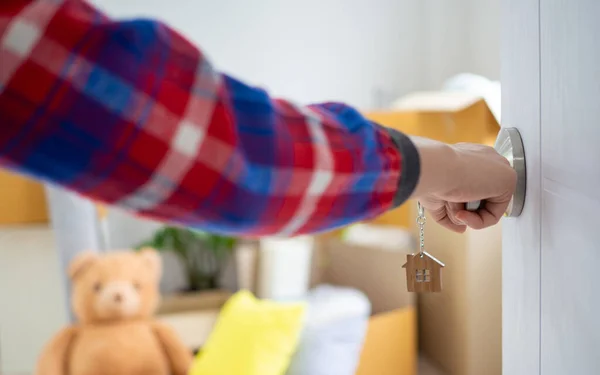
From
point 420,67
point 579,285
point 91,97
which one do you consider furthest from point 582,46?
point 420,67

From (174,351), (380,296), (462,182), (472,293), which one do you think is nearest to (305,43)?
(174,351)

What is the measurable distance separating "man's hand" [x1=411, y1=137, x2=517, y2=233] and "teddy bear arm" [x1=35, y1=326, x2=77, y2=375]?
1.27m

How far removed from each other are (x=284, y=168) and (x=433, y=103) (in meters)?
0.81

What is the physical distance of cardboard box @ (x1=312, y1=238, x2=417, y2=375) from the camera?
0.59 metres

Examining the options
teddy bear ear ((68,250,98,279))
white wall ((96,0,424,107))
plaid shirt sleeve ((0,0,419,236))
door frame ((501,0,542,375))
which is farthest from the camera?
white wall ((96,0,424,107))

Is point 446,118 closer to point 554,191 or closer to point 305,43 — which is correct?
point 554,191

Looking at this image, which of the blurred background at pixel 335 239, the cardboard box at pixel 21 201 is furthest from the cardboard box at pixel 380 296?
the cardboard box at pixel 21 201

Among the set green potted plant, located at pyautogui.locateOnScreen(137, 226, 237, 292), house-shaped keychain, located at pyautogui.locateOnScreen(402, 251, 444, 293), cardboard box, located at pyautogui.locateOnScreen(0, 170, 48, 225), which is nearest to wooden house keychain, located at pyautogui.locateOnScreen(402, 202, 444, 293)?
house-shaped keychain, located at pyautogui.locateOnScreen(402, 251, 444, 293)

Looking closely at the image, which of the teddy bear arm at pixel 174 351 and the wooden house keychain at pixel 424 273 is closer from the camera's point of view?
the wooden house keychain at pixel 424 273

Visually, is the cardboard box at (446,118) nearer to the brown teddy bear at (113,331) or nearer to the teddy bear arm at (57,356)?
the brown teddy bear at (113,331)

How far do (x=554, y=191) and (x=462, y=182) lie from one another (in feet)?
0.17

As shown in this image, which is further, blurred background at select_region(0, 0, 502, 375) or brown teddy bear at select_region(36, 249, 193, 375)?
brown teddy bear at select_region(36, 249, 193, 375)

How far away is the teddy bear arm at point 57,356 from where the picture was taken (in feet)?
4.76

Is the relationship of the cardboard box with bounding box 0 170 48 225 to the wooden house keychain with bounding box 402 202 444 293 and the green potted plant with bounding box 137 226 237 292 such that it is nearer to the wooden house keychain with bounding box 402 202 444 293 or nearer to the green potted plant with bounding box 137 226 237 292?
the green potted plant with bounding box 137 226 237 292
